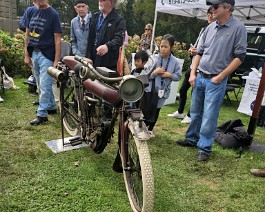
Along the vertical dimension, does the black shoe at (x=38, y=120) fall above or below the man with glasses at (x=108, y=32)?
below

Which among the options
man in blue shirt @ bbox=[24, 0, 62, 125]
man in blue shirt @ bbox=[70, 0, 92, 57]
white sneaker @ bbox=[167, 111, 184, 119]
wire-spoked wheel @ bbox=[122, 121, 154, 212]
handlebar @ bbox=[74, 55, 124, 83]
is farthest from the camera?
white sneaker @ bbox=[167, 111, 184, 119]

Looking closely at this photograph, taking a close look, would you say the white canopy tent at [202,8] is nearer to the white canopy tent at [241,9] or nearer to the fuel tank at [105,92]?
the white canopy tent at [241,9]

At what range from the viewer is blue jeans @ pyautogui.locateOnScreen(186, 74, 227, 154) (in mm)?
3615

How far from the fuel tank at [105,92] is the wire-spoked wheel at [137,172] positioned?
276 millimetres

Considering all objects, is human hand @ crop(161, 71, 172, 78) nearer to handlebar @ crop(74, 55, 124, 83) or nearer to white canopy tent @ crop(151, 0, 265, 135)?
white canopy tent @ crop(151, 0, 265, 135)

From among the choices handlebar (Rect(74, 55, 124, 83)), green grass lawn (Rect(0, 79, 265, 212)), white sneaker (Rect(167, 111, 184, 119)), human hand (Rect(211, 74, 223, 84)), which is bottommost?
white sneaker (Rect(167, 111, 184, 119))

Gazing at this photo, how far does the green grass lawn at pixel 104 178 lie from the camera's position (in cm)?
270

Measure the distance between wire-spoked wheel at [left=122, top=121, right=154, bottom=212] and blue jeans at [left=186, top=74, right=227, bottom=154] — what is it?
144 centimetres

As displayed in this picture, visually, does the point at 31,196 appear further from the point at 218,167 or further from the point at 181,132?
the point at 181,132

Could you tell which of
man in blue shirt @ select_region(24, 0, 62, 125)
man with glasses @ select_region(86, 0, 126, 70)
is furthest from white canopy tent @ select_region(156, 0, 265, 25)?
man in blue shirt @ select_region(24, 0, 62, 125)

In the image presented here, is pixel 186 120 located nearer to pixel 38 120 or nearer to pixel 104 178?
pixel 38 120

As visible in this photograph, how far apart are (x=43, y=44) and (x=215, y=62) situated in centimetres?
251

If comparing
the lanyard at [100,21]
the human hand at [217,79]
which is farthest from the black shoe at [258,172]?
the lanyard at [100,21]

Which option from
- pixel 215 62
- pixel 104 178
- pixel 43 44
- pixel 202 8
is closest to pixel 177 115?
pixel 215 62
